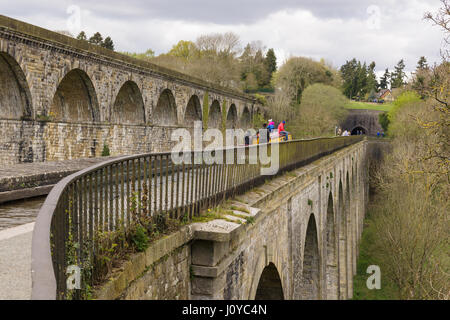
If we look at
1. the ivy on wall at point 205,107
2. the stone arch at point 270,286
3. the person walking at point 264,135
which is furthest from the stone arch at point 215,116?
the stone arch at point 270,286

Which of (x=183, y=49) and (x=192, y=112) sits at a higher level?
(x=183, y=49)

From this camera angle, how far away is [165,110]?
24.7 meters

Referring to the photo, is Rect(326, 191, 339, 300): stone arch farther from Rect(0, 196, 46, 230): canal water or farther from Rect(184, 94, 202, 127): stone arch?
Rect(0, 196, 46, 230): canal water

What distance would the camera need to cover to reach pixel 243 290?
5.53 m

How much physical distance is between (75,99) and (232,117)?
22.5 meters

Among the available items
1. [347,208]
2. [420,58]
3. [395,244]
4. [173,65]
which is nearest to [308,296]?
[395,244]

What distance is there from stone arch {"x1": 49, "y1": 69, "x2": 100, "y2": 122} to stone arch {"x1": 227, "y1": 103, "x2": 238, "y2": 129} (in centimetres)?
2085

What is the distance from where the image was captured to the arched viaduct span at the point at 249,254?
3.61 metres

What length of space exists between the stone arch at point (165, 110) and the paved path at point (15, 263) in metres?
19.9

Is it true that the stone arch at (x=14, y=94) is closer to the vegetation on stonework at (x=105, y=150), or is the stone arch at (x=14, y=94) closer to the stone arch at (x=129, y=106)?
the vegetation on stonework at (x=105, y=150)

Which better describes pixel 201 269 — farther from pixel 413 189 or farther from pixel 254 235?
pixel 413 189

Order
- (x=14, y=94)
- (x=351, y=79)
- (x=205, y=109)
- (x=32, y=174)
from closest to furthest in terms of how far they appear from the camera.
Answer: (x=32, y=174), (x=14, y=94), (x=205, y=109), (x=351, y=79)

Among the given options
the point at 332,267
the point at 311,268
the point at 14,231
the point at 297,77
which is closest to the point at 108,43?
the point at 297,77

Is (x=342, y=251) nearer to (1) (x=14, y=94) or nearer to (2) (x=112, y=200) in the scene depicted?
→ (1) (x=14, y=94)
